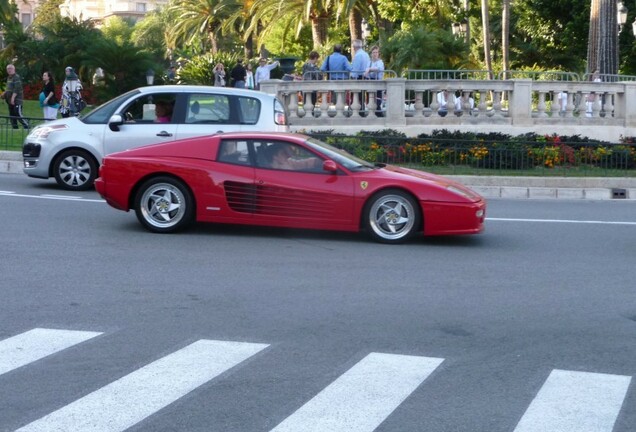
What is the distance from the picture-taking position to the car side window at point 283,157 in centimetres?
1316

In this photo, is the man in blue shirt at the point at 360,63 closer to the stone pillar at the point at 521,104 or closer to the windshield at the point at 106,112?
the stone pillar at the point at 521,104

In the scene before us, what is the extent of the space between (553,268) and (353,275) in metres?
2.20

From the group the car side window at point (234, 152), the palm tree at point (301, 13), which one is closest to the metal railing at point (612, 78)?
the car side window at point (234, 152)

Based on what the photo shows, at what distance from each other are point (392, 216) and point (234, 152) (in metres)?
2.03

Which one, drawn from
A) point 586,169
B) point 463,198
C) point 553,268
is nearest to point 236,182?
point 463,198

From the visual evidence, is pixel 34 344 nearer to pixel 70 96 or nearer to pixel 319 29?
pixel 70 96

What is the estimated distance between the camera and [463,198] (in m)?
12.8

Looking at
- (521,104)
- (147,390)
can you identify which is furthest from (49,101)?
(147,390)

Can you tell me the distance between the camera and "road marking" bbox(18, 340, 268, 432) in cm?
617

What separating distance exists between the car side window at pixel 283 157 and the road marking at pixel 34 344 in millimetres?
5160

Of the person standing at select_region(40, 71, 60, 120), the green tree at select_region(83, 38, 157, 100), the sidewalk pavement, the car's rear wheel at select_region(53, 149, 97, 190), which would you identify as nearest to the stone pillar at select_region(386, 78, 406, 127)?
the sidewalk pavement

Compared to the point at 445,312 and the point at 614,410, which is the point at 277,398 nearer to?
the point at 614,410

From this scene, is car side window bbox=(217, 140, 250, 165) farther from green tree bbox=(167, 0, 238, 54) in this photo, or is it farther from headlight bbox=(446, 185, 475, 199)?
green tree bbox=(167, 0, 238, 54)

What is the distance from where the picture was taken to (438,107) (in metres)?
24.2
